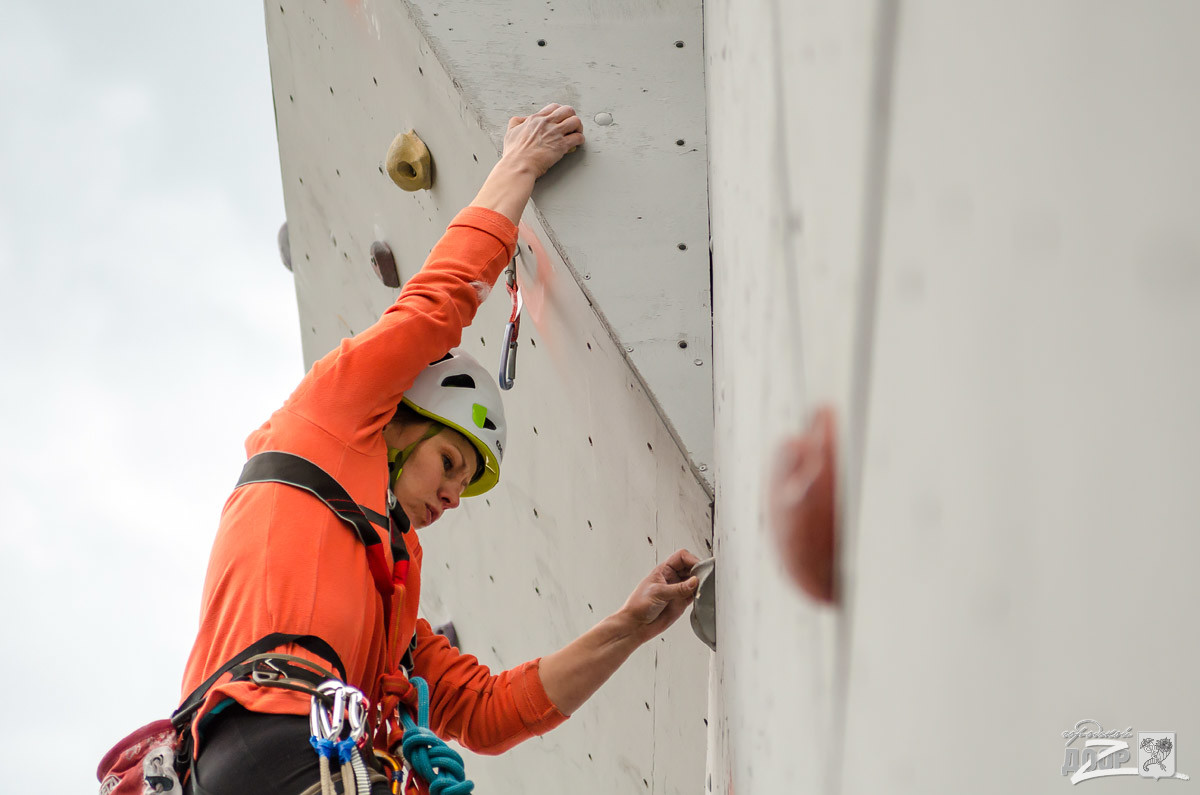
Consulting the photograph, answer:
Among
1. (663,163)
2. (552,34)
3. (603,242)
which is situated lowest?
(603,242)

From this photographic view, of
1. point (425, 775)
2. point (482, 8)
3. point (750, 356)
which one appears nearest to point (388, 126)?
point (482, 8)

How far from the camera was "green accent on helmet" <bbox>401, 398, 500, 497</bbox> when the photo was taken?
142 centimetres

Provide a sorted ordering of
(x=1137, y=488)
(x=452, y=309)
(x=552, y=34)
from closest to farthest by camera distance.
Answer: (x=1137, y=488) < (x=452, y=309) < (x=552, y=34)

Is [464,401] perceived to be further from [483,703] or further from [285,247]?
[285,247]

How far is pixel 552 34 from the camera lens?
73.4 inches

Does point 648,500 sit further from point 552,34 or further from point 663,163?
point 552,34

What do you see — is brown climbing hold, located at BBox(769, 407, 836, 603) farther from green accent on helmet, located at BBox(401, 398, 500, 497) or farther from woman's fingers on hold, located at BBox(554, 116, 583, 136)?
woman's fingers on hold, located at BBox(554, 116, 583, 136)

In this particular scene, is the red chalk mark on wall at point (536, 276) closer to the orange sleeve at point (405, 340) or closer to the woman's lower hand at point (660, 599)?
the orange sleeve at point (405, 340)

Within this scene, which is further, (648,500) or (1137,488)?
(648,500)

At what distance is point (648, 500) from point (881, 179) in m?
1.33

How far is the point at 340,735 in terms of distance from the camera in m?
1.02

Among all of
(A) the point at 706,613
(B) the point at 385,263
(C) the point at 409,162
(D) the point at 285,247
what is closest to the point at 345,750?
(A) the point at 706,613

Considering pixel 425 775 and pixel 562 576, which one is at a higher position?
pixel 562 576

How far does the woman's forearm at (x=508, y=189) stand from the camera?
1.53 metres
